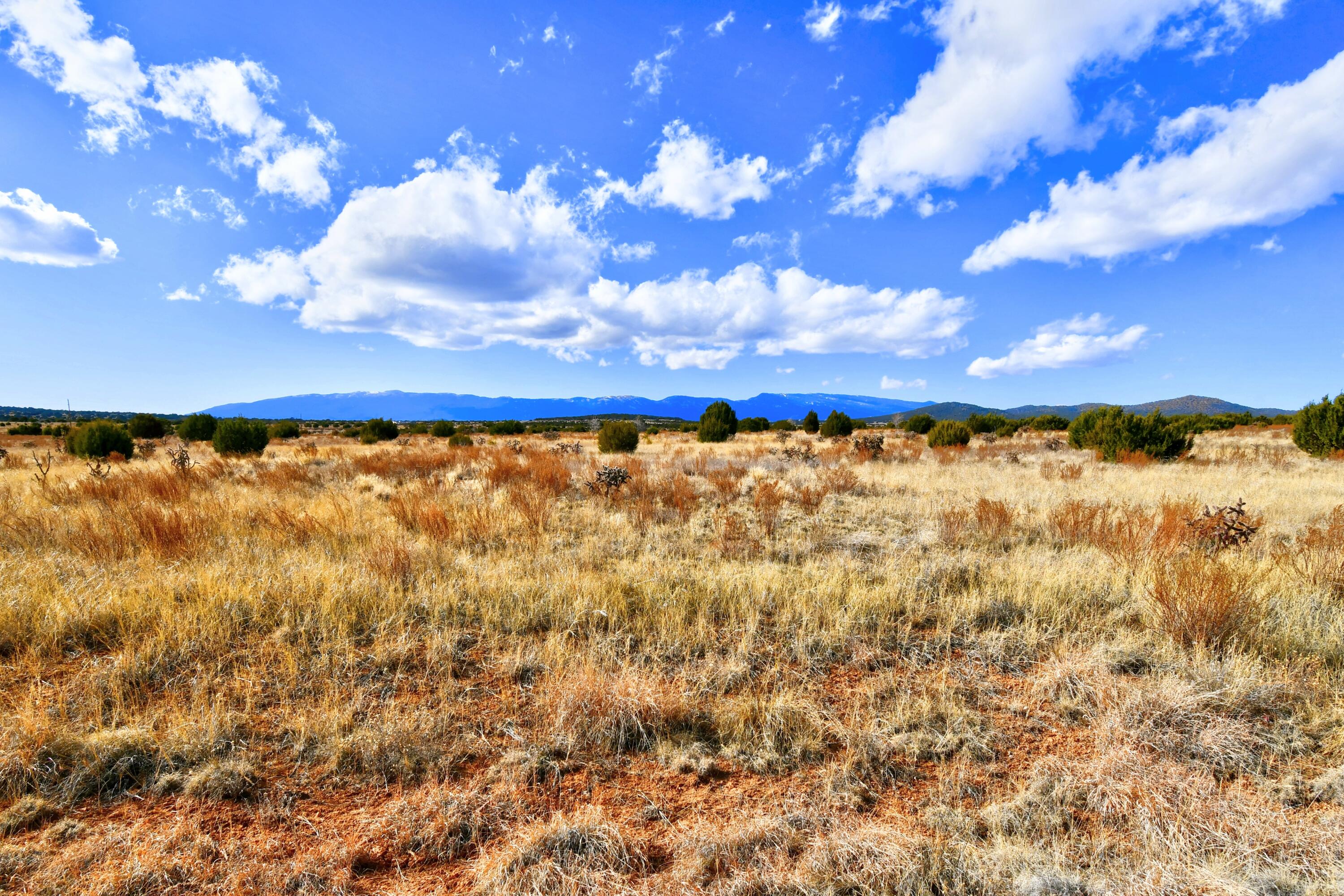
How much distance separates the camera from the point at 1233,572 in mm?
4492

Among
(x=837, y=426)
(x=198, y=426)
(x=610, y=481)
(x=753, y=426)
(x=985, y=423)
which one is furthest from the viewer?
(x=753, y=426)

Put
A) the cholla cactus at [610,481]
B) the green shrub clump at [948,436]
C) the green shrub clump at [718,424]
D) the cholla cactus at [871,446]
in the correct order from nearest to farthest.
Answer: the cholla cactus at [610,481]
the cholla cactus at [871,446]
the green shrub clump at [948,436]
the green shrub clump at [718,424]

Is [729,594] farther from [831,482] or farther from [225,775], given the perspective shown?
[831,482]

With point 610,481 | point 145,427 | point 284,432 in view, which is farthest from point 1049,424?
point 145,427

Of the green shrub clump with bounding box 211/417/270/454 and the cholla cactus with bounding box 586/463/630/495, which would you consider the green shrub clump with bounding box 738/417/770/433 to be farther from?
the cholla cactus with bounding box 586/463/630/495

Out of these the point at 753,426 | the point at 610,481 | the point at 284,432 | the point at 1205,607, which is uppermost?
the point at 753,426

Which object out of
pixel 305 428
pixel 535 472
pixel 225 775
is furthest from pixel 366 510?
pixel 305 428

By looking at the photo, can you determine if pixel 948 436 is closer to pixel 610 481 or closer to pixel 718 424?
pixel 718 424

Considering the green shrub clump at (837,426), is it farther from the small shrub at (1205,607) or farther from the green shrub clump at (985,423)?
the small shrub at (1205,607)

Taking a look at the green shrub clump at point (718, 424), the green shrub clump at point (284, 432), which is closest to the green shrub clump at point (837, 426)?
the green shrub clump at point (718, 424)

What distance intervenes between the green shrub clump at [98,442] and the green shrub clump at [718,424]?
2220cm

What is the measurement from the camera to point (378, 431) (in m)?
28.3

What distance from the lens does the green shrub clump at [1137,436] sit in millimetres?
15594

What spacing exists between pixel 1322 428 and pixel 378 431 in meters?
40.7
